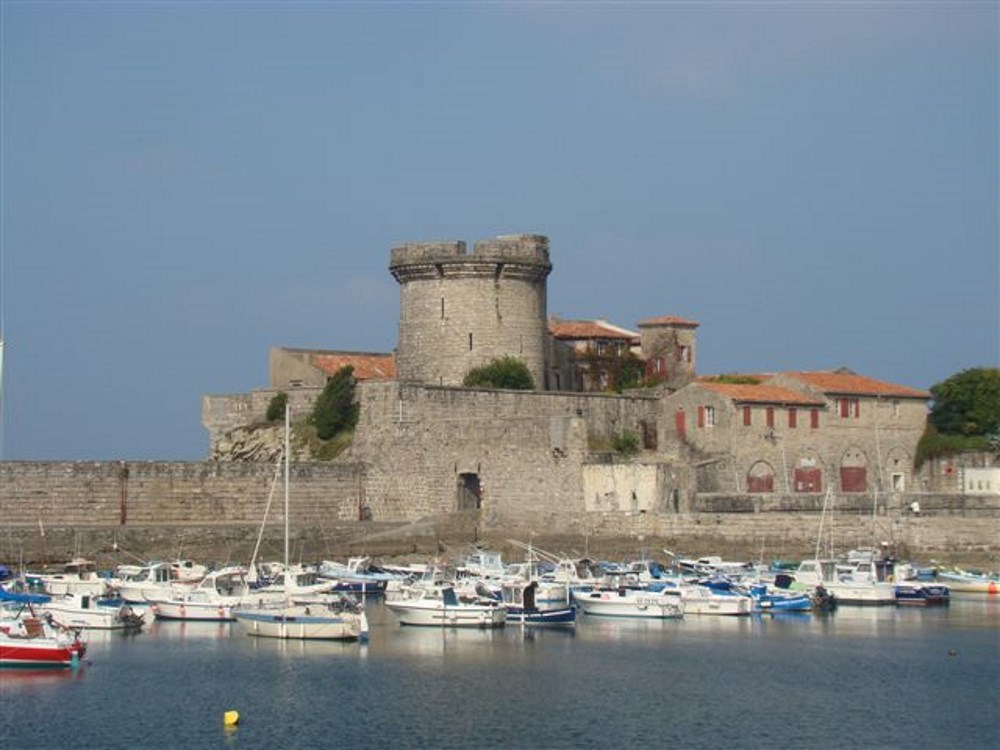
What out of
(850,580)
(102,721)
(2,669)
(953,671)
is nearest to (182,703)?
(102,721)

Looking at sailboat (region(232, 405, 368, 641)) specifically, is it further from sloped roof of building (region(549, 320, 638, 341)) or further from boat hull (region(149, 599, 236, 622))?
sloped roof of building (region(549, 320, 638, 341))

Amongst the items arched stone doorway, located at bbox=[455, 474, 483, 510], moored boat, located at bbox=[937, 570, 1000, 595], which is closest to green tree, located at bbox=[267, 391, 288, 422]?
arched stone doorway, located at bbox=[455, 474, 483, 510]

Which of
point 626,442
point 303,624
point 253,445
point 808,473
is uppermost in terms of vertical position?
point 253,445

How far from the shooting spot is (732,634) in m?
A: 40.2

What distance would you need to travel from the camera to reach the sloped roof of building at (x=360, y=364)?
191 ft

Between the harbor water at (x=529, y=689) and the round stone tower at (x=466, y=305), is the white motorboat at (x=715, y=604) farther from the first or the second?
the round stone tower at (x=466, y=305)

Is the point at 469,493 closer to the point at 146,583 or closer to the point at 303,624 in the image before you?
the point at 146,583

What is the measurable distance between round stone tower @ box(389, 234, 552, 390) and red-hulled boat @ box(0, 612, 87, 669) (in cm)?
2202

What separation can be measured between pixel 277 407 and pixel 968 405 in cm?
1804

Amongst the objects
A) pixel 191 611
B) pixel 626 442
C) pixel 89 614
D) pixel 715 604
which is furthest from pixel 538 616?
pixel 626 442

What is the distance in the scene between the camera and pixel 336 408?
5566 centimetres

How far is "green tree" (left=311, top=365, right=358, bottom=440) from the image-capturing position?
55.6 metres

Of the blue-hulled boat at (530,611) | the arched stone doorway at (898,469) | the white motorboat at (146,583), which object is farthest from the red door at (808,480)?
the white motorboat at (146,583)

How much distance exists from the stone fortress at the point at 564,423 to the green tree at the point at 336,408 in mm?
534
